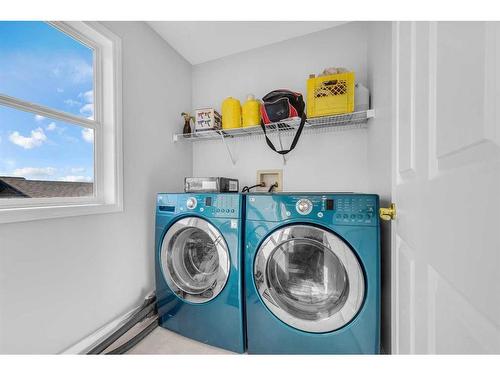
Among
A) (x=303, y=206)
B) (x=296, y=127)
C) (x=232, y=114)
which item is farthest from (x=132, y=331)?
(x=296, y=127)

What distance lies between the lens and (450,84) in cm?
39

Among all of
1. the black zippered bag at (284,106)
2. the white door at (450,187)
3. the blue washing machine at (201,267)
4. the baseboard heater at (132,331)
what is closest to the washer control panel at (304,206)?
the blue washing machine at (201,267)

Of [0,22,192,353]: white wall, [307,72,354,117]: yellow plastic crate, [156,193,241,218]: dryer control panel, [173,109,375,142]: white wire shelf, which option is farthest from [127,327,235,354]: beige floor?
[307,72,354,117]: yellow plastic crate

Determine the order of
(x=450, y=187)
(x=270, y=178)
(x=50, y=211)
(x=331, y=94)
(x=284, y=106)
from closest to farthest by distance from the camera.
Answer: (x=450, y=187)
(x=50, y=211)
(x=331, y=94)
(x=284, y=106)
(x=270, y=178)

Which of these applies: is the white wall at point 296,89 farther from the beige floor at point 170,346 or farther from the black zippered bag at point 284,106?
the beige floor at point 170,346

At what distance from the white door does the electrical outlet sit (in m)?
1.27

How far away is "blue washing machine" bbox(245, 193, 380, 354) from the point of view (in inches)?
41.1

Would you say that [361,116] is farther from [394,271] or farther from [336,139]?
[394,271]

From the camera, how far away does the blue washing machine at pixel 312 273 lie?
1044 millimetres

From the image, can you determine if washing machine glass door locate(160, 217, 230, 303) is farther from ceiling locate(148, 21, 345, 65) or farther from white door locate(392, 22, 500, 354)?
ceiling locate(148, 21, 345, 65)

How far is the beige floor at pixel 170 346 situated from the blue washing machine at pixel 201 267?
4 cm

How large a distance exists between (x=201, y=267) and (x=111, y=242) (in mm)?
653

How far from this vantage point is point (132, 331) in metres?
1.46

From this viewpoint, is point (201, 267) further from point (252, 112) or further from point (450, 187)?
point (450, 187)
